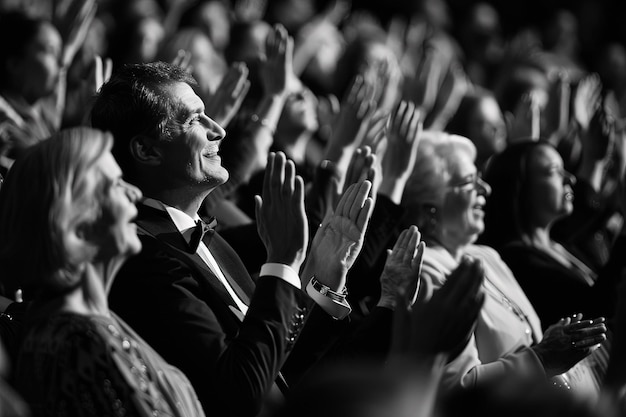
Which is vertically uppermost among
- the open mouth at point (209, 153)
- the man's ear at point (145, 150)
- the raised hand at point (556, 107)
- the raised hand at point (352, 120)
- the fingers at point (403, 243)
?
the man's ear at point (145, 150)

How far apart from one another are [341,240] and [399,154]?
86 cm

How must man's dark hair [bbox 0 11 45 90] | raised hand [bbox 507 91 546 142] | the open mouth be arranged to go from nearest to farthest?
the open mouth
man's dark hair [bbox 0 11 45 90]
raised hand [bbox 507 91 546 142]

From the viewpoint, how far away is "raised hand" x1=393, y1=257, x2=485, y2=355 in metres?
1.83

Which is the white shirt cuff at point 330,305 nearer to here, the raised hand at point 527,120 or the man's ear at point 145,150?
the man's ear at point 145,150

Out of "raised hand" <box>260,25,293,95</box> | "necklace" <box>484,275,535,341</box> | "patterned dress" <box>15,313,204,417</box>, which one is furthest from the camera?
"raised hand" <box>260,25,293,95</box>

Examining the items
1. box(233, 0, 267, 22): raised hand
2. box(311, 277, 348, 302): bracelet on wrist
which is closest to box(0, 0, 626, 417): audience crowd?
box(311, 277, 348, 302): bracelet on wrist

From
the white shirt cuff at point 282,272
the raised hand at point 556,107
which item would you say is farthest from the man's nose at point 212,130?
the raised hand at point 556,107

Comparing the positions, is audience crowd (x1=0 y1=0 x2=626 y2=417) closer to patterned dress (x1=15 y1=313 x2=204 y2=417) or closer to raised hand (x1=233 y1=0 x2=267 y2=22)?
patterned dress (x1=15 y1=313 x2=204 y2=417)

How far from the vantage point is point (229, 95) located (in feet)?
11.5

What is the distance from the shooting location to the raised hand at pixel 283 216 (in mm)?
2240

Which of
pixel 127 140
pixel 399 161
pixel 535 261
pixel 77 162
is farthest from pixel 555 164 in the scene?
pixel 77 162

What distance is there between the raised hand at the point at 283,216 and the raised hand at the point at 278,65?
1.56 m

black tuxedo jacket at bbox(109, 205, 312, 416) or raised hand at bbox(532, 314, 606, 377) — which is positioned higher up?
black tuxedo jacket at bbox(109, 205, 312, 416)

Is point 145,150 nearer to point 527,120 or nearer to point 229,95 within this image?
point 229,95
